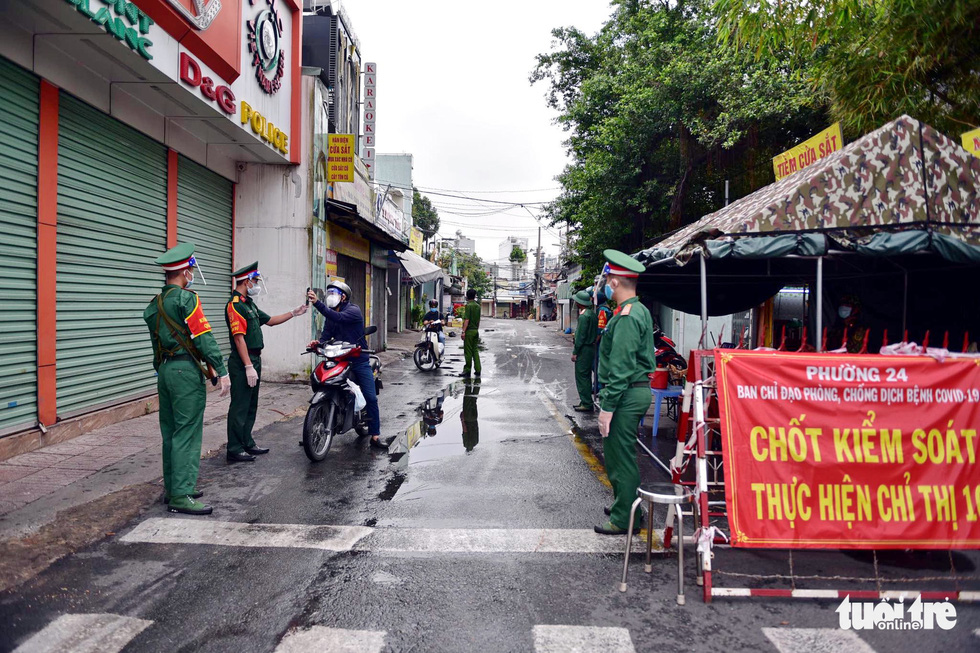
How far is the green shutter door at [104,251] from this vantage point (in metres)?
7.00

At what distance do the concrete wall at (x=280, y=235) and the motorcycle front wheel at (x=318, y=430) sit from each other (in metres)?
5.75

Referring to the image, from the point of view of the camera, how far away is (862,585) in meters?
3.69

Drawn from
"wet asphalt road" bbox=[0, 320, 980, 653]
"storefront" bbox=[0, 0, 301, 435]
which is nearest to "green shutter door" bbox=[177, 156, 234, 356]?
"storefront" bbox=[0, 0, 301, 435]

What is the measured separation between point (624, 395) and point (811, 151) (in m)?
5.43

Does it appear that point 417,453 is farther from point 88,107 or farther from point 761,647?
point 88,107

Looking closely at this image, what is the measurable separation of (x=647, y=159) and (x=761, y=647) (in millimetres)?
15350

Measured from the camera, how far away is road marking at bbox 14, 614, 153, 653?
2.93 meters

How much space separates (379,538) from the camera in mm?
4332

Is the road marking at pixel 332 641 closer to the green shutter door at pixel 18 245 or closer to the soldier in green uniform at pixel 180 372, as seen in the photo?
the soldier in green uniform at pixel 180 372

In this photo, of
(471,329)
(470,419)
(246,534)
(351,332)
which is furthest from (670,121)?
(246,534)

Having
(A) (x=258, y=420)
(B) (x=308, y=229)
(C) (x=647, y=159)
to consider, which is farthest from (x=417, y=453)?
(C) (x=647, y=159)

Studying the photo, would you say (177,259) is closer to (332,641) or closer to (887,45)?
(332,641)

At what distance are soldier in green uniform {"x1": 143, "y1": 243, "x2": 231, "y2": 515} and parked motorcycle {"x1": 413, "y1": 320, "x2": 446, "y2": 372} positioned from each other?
10562 mm

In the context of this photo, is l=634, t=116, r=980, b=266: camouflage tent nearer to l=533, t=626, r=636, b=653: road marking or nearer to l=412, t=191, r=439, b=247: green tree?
l=533, t=626, r=636, b=653: road marking
